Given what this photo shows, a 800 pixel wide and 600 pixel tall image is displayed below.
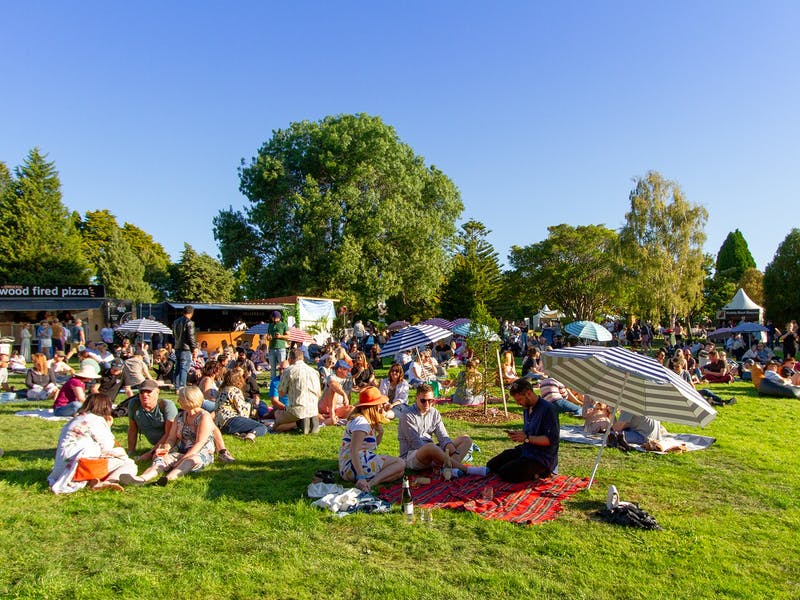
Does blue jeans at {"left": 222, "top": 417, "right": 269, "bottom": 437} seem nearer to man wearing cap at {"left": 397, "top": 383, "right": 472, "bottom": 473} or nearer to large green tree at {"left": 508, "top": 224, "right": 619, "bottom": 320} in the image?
man wearing cap at {"left": 397, "top": 383, "right": 472, "bottom": 473}

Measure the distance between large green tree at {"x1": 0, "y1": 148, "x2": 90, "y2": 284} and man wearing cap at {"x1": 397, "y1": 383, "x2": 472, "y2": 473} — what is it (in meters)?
40.4

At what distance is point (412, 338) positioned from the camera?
1176 cm

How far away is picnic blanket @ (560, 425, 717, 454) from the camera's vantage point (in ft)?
25.0

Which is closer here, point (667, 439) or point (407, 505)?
point (407, 505)

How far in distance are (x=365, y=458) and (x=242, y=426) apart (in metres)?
3.13

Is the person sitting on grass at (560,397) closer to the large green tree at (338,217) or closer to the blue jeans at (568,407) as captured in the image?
the blue jeans at (568,407)

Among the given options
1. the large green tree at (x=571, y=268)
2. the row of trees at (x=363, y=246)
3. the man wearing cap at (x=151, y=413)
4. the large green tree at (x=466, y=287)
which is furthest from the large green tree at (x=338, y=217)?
the man wearing cap at (x=151, y=413)

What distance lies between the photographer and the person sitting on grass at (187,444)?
19.9 ft

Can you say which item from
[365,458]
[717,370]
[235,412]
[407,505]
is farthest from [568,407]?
[717,370]

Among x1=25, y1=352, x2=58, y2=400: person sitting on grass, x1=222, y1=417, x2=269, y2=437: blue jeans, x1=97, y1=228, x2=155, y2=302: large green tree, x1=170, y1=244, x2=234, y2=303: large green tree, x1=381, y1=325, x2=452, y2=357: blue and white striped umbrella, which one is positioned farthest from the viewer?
x1=170, y1=244, x2=234, y2=303: large green tree

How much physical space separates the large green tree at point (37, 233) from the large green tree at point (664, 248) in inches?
1534

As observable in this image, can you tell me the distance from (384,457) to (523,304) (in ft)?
162

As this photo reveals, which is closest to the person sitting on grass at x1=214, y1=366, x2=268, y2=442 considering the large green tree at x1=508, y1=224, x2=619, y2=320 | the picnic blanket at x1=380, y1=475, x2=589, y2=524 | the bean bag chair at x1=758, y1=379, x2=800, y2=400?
the picnic blanket at x1=380, y1=475, x2=589, y2=524

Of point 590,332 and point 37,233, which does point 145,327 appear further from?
point 37,233
